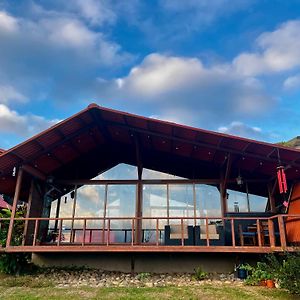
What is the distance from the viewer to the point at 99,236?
11.8 m

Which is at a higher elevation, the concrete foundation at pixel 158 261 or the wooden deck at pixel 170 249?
the wooden deck at pixel 170 249

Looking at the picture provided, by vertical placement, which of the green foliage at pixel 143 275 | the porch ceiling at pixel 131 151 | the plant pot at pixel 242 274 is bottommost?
the green foliage at pixel 143 275

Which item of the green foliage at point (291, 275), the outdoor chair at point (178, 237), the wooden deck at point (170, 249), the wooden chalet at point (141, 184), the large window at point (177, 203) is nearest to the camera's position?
the green foliage at point (291, 275)

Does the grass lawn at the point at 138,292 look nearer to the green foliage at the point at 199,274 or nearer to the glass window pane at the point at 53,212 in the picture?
the green foliage at the point at 199,274

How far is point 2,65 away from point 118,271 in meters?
16.3

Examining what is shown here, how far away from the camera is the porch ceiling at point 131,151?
9389 mm

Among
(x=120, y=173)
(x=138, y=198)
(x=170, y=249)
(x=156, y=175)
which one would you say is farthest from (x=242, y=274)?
(x=120, y=173)

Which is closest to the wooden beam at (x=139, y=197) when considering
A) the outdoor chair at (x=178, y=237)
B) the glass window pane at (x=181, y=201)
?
the glass window pane at (x=181, y=201)

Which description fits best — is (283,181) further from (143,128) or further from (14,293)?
(14,293)

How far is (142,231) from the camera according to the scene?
11453mm

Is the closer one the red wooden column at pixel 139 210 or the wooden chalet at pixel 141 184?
the wooden chalet at pixel 141 184

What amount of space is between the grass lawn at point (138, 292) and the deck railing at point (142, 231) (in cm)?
159

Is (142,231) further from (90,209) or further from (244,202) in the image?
(244,202)

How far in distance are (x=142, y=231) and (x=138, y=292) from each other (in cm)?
400
